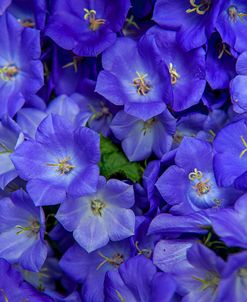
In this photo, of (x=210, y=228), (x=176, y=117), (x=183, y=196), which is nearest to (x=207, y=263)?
(x=210, y=228)

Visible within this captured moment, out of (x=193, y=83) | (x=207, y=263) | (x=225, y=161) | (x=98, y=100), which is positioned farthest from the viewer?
(x=98, y=100)

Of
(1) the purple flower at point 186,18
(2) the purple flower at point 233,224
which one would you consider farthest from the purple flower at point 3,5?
(2) the purple flower at point 233,224

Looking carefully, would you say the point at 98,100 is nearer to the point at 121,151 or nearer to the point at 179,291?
the point at 121,151

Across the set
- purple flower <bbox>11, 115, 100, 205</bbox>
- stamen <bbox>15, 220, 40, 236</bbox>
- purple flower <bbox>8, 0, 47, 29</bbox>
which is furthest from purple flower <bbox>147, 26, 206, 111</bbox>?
stamen <bbox>15, 220, 40, 236</bbox>

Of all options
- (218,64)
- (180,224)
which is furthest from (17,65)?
(180,224)

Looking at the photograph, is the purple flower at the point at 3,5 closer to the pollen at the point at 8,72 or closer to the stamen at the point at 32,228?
the pollen at the point at 8,72

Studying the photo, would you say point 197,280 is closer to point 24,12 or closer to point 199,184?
point 199,184
